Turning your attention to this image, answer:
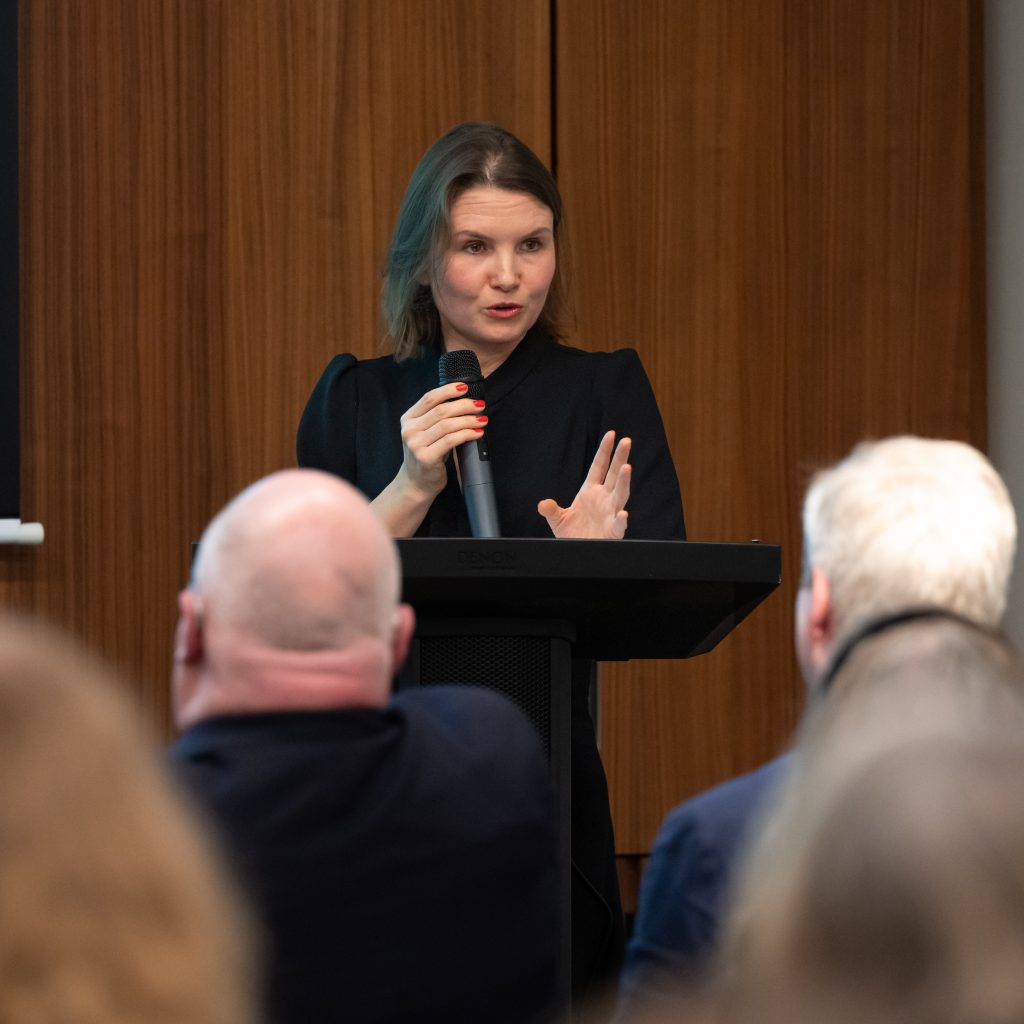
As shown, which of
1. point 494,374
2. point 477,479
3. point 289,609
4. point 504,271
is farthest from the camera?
point 494,374

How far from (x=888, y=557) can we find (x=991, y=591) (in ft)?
0.31

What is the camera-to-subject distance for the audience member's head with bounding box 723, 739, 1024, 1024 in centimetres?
66

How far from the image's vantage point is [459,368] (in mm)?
2510

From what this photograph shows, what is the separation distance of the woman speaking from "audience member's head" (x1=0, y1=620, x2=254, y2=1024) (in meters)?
1.70

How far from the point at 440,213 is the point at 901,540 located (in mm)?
1481

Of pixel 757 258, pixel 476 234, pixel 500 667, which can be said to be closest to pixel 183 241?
pixel 757 258

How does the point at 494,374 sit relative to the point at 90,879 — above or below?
above

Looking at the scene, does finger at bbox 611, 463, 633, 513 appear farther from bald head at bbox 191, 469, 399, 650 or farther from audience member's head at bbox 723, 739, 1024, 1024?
audience member's head at bbox 723, 739, 1024, 1024

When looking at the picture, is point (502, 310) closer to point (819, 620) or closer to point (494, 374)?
point (494, 374)

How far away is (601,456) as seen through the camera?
2.45m

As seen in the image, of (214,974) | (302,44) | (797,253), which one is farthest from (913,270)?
(214,974)

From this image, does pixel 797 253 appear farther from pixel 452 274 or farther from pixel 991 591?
pixel 991 591

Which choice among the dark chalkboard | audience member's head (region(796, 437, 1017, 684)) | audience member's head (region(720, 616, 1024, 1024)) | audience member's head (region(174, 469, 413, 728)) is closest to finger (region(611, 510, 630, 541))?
audience member's head (region(796, 437, 1017, 684))

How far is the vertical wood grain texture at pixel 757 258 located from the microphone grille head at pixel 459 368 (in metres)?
1.74
